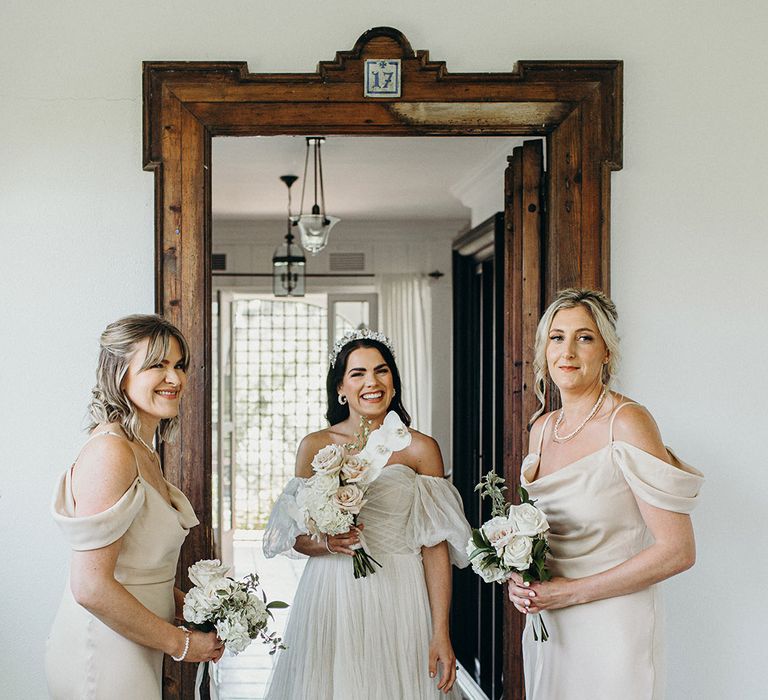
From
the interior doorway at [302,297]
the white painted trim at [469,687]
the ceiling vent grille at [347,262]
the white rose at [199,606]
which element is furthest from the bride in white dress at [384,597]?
the ceiling vent grille at [347,262]

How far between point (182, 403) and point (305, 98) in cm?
100

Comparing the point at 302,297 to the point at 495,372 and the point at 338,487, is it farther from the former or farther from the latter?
the point at 338,487

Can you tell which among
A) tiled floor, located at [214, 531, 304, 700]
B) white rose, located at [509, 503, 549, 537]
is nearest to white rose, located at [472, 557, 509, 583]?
white rose, located at [509, 503, 549, 537]

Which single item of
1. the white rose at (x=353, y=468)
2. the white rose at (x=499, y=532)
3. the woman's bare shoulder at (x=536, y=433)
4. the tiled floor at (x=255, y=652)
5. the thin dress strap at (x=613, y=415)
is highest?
the thin dress strap at (x=613, y=415)

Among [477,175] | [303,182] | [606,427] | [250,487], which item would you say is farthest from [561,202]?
[250,487]

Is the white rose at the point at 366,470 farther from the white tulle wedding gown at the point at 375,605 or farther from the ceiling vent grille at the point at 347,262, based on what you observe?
the ceiling vent grille at the point at 347,262

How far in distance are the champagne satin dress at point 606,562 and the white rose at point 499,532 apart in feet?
0.51

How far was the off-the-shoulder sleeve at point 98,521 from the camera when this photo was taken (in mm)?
1856

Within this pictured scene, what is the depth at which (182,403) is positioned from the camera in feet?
8.94

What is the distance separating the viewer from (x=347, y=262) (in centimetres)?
691

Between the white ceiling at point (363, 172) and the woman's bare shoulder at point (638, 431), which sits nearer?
the woman's bare shoulder at point (638, 431)

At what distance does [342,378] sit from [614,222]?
0.98m

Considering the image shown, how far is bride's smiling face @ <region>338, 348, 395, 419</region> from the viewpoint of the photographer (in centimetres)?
278

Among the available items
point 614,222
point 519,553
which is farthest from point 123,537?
point 614,222
